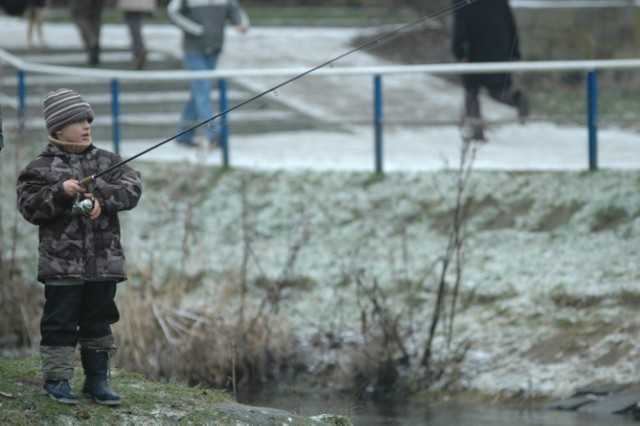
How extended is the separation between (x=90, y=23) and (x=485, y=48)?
285 inches

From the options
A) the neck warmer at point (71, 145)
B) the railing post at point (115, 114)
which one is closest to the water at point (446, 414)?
the neck warmer at point (71, 145)

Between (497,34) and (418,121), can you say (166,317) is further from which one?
(497,34)

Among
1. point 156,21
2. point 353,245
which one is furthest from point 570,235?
point 156,21

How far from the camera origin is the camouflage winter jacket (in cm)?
593

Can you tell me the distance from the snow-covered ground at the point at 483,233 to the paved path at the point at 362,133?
0.8 inches

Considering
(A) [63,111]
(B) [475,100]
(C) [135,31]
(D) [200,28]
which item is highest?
(C) [135,31]

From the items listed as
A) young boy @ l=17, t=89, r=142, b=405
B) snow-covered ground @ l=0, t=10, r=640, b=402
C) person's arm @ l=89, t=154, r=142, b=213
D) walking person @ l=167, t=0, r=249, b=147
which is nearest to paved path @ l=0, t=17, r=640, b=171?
snow-covered ground @ l=0, t=10, r=640, b=402

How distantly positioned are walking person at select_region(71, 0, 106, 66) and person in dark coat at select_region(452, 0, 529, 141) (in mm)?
6456

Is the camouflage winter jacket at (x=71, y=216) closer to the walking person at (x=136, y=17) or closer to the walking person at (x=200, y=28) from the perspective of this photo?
the walking person at (x=200, y=28)

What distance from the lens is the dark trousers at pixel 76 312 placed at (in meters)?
5.98

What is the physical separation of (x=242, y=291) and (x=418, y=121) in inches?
111

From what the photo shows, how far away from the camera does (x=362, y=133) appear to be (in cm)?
1469

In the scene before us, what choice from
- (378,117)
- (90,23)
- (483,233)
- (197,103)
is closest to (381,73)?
(378,117)

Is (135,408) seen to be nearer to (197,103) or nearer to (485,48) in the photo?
(485,48)
